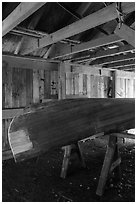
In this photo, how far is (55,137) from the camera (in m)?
0.54

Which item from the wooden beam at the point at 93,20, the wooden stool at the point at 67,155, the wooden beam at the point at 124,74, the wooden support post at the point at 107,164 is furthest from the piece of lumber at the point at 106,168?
the wooden beam at the point at 124,74

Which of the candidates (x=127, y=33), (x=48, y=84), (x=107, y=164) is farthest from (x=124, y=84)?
(x=127, y=33)

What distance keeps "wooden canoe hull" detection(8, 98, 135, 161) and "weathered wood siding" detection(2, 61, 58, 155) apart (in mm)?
4725

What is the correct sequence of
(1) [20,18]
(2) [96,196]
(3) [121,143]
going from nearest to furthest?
(1) [20,18] → (2) [96,196] → (3) [121,143]

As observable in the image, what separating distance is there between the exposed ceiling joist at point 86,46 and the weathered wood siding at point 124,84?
148 inches

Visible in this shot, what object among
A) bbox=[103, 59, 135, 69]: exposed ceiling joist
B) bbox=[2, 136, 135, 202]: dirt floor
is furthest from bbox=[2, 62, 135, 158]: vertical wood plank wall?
bbox=[2, 136, 135, 202]: dirt floor

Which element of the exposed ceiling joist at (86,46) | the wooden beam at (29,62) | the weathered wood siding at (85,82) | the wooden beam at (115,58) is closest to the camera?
the exposed ceiling joist at (86,46)

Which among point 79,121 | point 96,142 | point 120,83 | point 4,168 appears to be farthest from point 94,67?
point 79,121

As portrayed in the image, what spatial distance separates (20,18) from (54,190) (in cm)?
289

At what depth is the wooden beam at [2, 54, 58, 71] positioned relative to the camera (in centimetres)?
501

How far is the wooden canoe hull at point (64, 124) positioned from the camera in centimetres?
53

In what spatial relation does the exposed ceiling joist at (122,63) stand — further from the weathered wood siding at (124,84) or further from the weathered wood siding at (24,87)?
the weathered wood siding at (24,87)

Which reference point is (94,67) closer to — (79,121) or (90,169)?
(90,169)

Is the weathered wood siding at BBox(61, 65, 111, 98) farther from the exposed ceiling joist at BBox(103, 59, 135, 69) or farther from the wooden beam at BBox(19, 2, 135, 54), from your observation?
the wooden beam at BBox(19, 2, 135, 54)
